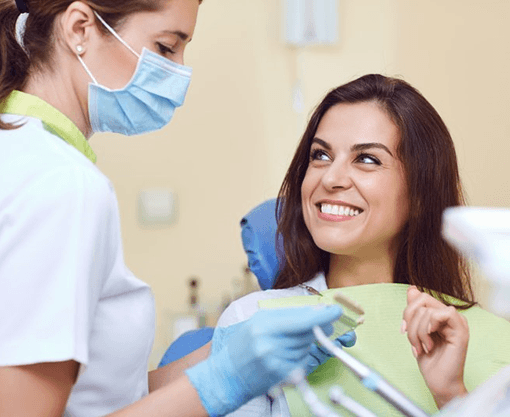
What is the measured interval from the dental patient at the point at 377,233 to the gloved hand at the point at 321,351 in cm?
8

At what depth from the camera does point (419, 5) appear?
310 cm

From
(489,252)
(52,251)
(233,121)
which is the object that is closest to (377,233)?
(52,251)

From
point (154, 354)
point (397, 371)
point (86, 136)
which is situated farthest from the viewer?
point (154, 354)

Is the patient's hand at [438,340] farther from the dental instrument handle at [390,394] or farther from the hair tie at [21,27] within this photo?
the hair tie at [21,27]

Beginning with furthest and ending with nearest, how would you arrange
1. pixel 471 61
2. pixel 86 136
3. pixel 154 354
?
pixel 154 354 → pixel 471 61 → pixel 86 136

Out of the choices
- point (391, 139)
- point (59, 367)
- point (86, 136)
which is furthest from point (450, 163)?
point (59, 367)

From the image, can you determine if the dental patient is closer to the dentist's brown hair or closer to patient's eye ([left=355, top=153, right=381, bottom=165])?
patient's eye ([left=355, top=153, right=381, bottom=165])

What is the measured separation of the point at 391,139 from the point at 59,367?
987 mm

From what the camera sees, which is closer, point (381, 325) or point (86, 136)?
point (86, 136)

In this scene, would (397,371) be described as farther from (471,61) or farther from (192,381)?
(471,61)

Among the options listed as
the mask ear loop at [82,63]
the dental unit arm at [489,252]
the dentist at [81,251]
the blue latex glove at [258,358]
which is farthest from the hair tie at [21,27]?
the dental unit arm at [489,252]

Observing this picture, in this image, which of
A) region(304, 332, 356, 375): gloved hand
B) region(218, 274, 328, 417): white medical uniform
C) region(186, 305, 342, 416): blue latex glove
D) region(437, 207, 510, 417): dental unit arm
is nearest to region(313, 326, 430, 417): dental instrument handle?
region(437, 207, 510, 417): dental unit arm

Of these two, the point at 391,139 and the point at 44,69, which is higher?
the point at 44,69

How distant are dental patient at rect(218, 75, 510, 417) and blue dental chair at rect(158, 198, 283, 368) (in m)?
0.16
